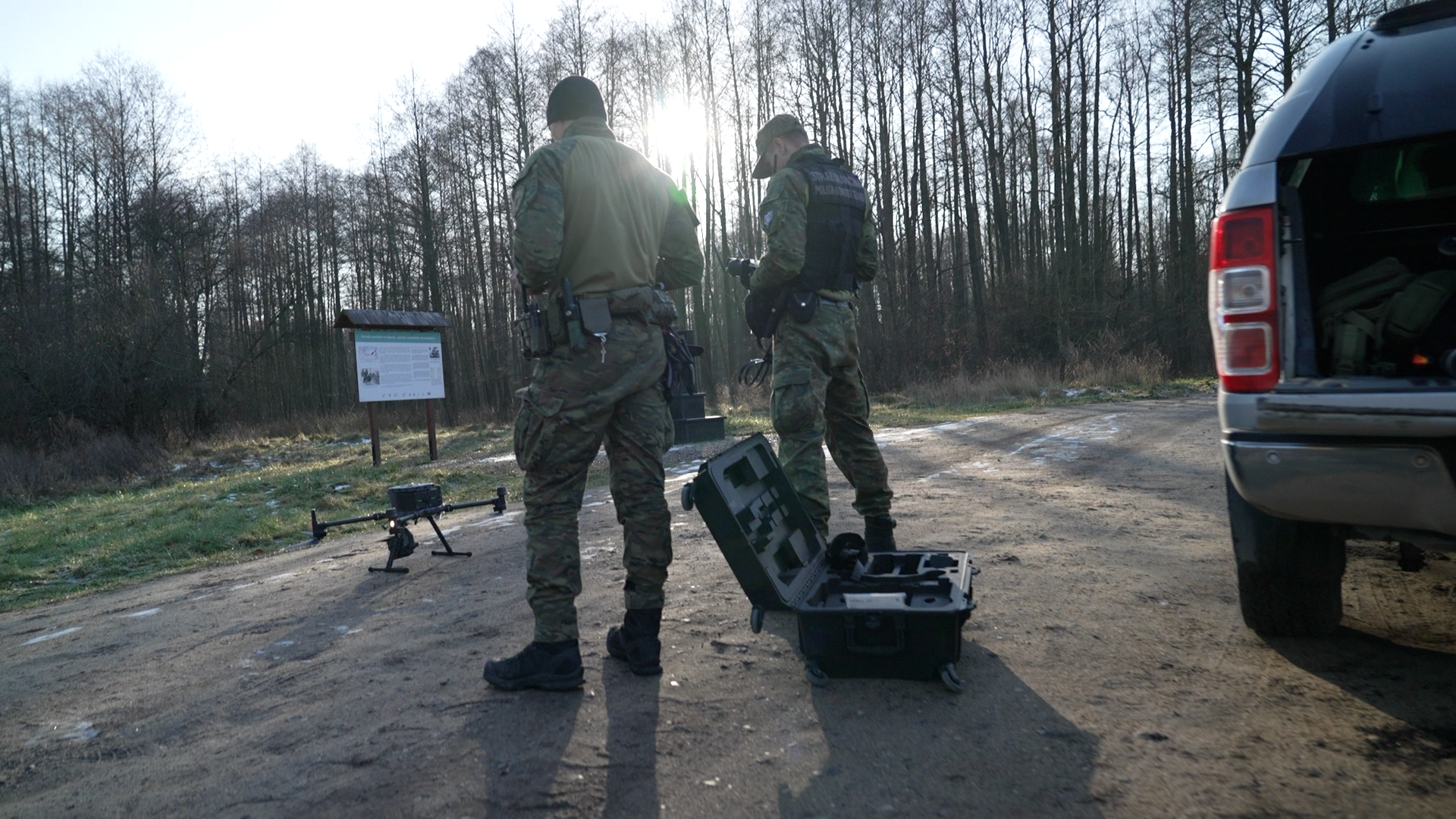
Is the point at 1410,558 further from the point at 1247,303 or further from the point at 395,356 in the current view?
the point at 395,356

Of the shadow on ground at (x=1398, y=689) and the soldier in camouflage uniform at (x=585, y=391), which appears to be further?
the soldier in camouflage uniform at (x=585, y=391)

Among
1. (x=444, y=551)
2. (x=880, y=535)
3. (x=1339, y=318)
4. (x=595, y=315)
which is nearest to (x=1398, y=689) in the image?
(x=1339, y=318)

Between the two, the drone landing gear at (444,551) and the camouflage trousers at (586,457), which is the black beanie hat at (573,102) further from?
the drone landing gear at (444,551)

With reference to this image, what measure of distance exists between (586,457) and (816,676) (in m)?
1.10

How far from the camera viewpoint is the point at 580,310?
3.18 metres

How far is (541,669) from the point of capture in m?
3.08

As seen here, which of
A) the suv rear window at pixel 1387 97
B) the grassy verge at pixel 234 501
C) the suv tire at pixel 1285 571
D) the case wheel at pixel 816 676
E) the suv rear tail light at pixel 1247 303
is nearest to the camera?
the suv rear window at pixel 1387 97

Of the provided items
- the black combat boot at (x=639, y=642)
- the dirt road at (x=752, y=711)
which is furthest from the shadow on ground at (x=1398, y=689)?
the black combat boot at (x=639, y=642)

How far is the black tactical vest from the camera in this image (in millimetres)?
4270

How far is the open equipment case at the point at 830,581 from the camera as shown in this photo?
2893 millimetres

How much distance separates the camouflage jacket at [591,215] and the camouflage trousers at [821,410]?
0.85 meters

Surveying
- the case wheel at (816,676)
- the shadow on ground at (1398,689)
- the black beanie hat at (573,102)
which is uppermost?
the black beanie hat at (573,102)

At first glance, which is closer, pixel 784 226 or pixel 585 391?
pixel 585 391

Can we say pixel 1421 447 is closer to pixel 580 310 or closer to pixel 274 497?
pixel 580 310
